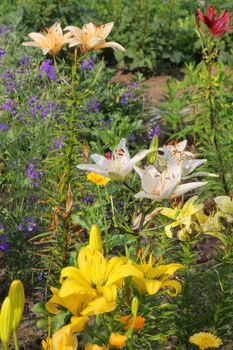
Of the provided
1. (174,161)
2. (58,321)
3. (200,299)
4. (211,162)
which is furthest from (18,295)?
(211,162)

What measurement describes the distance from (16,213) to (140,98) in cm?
184

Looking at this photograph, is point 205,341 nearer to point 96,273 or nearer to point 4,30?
point 96,273

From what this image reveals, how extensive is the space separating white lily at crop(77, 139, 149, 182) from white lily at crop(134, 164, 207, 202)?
36 mm

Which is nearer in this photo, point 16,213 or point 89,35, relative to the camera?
point 89,35

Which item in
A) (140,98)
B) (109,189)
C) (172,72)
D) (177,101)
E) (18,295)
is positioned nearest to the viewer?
(18,295)

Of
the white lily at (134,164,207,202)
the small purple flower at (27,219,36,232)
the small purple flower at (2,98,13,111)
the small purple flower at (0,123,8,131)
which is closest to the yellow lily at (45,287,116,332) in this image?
the white lily at (134,164,207,202)

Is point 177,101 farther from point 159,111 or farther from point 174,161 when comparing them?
point 174,161

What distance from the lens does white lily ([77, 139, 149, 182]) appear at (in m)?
1.83

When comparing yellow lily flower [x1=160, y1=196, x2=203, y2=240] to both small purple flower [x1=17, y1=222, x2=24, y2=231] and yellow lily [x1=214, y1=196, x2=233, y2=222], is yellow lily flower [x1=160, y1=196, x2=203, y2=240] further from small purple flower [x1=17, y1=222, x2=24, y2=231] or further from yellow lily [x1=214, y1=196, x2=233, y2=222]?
small purple flower [x1=17, y1=222, x2=24, y2=231]

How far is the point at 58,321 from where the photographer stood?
1952mm

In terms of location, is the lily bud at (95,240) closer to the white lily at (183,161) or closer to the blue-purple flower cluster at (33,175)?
the white lily at (183,161)

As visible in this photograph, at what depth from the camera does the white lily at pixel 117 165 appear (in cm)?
183

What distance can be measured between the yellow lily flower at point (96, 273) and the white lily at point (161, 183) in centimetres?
23

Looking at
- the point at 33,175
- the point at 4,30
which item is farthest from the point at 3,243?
the point at 4,30
